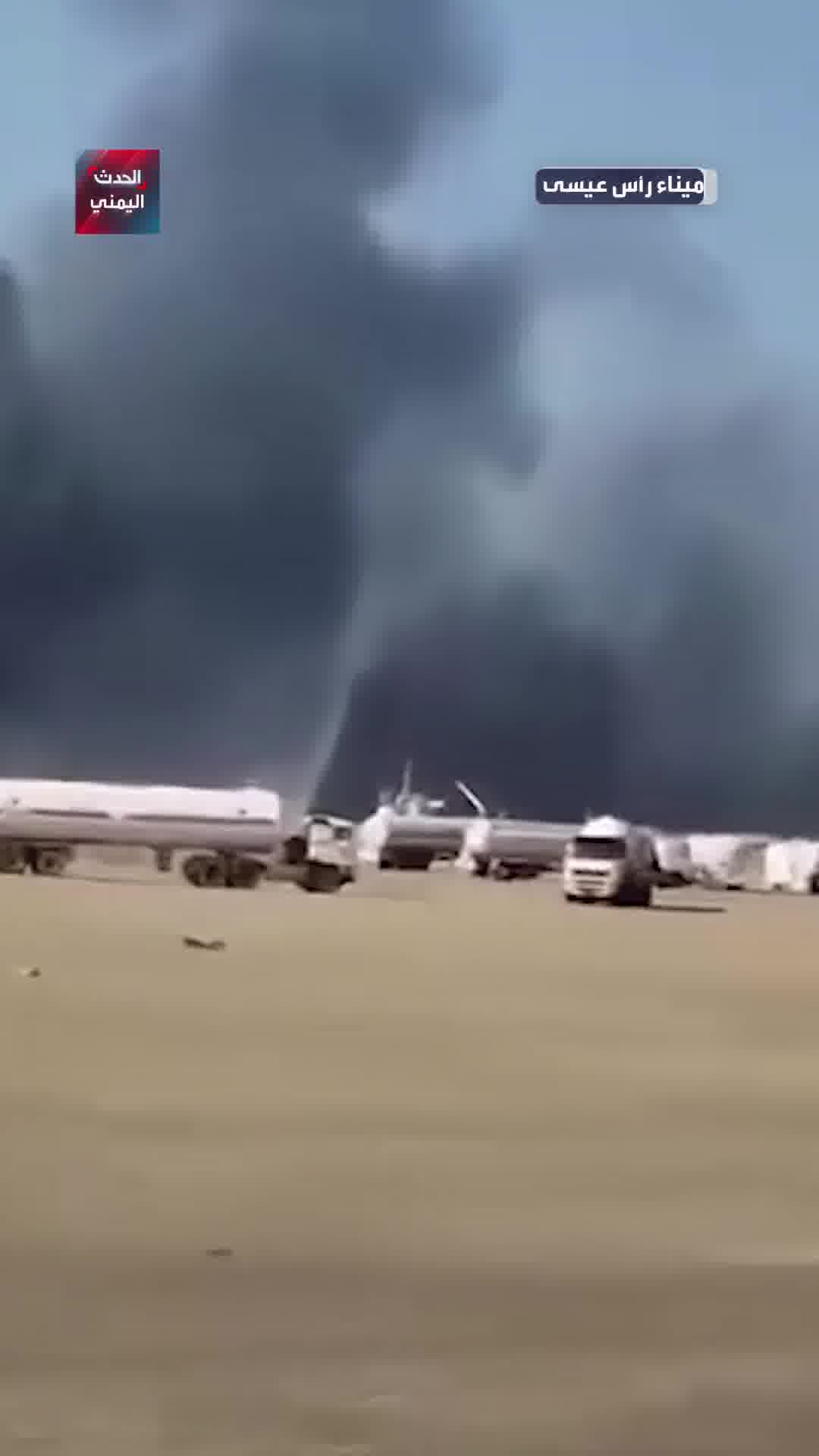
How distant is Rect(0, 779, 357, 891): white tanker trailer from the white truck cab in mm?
9352

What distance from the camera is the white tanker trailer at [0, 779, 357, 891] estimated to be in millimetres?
49188

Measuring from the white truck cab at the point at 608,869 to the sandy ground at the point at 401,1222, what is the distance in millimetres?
22509

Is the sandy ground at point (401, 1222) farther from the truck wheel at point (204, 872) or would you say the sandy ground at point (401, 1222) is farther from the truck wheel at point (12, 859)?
the truck wheel at point (12, 859)

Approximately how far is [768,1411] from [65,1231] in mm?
3238

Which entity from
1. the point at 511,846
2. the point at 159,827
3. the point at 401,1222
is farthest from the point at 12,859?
the point at 401,1222

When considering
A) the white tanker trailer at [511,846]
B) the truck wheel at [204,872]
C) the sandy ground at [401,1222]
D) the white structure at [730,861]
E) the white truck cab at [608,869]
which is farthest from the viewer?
the white structure at [730,861]

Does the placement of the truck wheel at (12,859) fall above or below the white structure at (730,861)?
above

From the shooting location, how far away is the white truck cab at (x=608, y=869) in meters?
39.3

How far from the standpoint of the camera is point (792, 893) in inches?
2403

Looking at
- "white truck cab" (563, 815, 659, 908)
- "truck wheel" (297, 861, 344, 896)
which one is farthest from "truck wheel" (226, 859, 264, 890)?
"white truck cab" (563, 815, 659, 908)

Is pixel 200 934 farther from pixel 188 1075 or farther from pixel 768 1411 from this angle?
pixel 768 1411

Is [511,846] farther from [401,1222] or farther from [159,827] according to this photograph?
[401,1222]

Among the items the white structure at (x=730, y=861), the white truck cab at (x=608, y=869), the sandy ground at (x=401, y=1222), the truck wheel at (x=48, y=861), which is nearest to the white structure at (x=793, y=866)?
the white structure at (x=730, y=861)

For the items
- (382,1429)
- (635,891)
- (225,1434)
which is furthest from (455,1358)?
(635,891)
